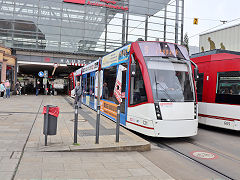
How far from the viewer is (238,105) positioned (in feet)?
28.5

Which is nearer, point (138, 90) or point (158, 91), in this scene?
point (158, 91)

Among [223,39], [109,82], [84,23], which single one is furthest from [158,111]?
[84,23]

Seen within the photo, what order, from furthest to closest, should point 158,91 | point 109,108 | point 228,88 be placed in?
point 109,108 < point 228,88 < point 158,91

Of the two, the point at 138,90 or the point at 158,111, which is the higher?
the point at 138,90

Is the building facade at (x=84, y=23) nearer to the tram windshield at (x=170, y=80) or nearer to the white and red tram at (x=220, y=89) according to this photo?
the white and red tram at (x=220, y=89)

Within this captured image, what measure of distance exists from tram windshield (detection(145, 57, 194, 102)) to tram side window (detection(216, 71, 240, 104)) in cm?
191

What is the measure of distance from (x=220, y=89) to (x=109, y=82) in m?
4.55

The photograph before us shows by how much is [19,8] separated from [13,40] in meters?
3.87

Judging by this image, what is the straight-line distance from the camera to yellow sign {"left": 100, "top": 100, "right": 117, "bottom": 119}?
9898 millimetres

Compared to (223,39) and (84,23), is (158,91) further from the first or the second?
(84,23)

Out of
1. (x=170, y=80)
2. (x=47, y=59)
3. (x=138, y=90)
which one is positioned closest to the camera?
(x=170, y=80)

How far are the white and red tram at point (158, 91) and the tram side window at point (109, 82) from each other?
1.24m


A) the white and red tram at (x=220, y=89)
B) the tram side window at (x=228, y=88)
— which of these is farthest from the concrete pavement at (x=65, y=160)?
the tram side window at (x=228, y=88)

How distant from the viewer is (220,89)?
942 centimetres
